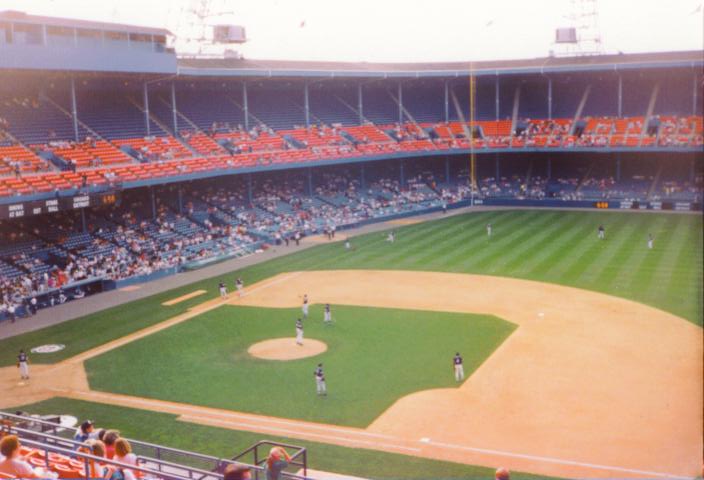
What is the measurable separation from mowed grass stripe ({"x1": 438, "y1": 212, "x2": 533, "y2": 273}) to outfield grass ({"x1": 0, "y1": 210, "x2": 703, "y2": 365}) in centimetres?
6

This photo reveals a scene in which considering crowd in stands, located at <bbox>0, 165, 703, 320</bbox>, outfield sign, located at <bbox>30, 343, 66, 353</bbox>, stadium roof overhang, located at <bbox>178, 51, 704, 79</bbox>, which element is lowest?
outfield sign, located at <bbox>30, 343, 66, 353</bbox>

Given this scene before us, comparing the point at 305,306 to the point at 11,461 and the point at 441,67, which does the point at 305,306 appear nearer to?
the point at 11,461

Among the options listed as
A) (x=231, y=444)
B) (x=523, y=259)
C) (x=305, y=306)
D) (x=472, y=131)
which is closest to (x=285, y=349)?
(x=305, y=306)

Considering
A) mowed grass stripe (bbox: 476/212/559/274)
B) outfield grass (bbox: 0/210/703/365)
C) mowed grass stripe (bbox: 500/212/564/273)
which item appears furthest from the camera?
mowed grass stripe (bbox: 476/212/559/274)

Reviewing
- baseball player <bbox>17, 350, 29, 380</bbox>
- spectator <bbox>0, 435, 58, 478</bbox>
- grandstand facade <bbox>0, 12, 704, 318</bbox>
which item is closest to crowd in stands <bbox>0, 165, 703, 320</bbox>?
grandstand facade <bbox>0, 12, 704, 318</bbox>

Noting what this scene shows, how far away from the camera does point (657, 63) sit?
189ft

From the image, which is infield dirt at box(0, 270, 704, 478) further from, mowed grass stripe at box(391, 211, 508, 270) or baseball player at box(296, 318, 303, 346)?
mowed grass stripe at box(391, 211, 508, 270)

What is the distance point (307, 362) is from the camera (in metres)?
24.3

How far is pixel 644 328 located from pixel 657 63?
38.9m

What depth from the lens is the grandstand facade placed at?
1486 inches

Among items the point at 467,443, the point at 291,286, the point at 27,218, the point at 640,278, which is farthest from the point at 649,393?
the point at 27,218

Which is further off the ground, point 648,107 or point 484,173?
point 648,107

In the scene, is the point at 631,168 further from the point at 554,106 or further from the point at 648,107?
the point at 554,106

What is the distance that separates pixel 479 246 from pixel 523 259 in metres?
4.90
